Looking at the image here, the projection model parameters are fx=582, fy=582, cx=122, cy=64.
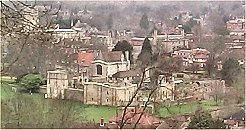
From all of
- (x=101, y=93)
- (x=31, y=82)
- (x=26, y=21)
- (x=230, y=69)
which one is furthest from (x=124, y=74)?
(x=26, y=21)

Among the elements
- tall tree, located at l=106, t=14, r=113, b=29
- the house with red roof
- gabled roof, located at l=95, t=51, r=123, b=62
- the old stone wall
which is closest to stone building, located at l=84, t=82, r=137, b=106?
the old stone wall

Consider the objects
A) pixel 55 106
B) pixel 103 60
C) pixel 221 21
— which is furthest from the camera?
pixel 221 21

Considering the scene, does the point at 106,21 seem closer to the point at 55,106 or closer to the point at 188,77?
the point at 188,77

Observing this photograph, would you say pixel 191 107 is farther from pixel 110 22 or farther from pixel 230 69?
pixel 110 22

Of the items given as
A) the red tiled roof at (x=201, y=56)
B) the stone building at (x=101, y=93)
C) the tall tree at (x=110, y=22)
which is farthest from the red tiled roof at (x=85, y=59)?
the tall tree at (x=110, y=22)

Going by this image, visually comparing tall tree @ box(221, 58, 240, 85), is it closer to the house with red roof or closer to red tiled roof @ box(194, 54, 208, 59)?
the house with red roof

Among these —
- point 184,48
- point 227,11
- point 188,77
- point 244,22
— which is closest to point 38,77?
point 188,77
